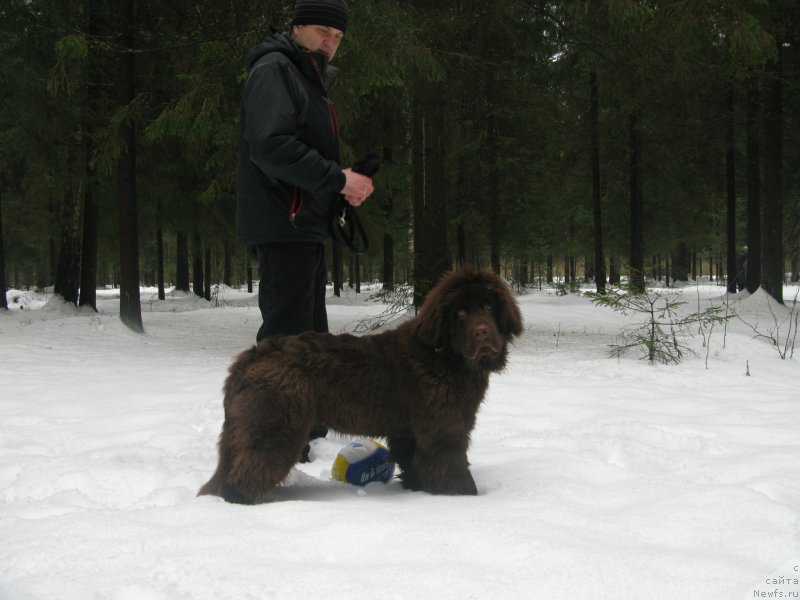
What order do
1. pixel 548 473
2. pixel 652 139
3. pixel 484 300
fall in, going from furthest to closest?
pixel 652 139 < pixel 548 473 < pixel 484 300

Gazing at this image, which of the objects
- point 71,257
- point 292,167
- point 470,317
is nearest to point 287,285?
point 292,167

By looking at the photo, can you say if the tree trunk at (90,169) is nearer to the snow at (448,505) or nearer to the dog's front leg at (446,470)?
the snow at (448,505)

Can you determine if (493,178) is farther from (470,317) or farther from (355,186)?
(470,317)

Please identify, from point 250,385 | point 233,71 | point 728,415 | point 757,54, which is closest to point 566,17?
point 757,54

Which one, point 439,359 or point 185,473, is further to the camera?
point 185,473

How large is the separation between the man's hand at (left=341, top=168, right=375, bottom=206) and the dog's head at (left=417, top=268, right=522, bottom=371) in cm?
67

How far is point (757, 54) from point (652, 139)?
11.0m

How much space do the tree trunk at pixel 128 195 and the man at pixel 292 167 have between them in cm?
825

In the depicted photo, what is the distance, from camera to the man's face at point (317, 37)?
11.0 feet

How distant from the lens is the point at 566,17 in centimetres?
1024

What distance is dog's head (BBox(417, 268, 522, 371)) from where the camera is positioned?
3012mm

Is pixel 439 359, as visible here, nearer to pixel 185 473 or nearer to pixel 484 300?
pixel 484 300

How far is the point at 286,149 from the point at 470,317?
1325 mm

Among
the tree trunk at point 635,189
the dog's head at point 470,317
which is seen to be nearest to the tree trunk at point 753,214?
the tree trunk at point 635,189
